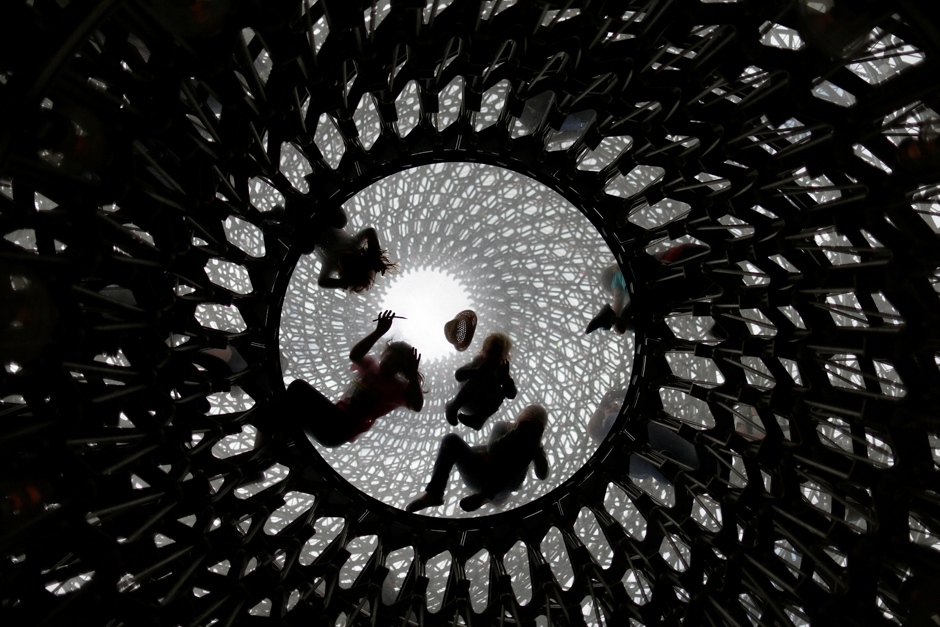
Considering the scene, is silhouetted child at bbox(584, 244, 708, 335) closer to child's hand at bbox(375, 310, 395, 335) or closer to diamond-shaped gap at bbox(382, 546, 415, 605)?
→ child's hand at bbox(375, 310, 395, 335)

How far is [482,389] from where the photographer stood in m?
8.95

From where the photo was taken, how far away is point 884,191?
18.3 feet

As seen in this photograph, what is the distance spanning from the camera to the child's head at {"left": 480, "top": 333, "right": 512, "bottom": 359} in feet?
29.6

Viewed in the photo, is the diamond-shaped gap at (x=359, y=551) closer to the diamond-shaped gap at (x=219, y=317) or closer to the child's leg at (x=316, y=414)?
the child's leg at (x=316, y=414)

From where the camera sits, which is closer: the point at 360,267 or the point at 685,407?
the point at 360,267

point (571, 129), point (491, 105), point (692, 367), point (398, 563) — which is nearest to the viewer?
point (571, 129)

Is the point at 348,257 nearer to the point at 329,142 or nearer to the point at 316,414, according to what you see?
the point at 329,142

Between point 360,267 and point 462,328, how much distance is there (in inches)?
65.5

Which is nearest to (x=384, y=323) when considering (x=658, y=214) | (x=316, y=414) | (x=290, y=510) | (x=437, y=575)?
(x=316, y=414)

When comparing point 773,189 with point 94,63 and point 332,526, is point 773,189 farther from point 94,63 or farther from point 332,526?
point 332,526

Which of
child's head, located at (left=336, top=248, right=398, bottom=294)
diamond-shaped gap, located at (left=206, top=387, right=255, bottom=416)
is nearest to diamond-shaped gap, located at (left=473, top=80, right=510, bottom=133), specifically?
child's head, located at (left=336, top=248, right=398, bottom=294)

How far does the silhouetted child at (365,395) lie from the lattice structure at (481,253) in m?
0.37

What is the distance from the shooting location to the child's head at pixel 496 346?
29.6ft

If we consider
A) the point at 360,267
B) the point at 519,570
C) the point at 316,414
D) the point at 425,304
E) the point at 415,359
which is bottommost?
the point at 519,570
